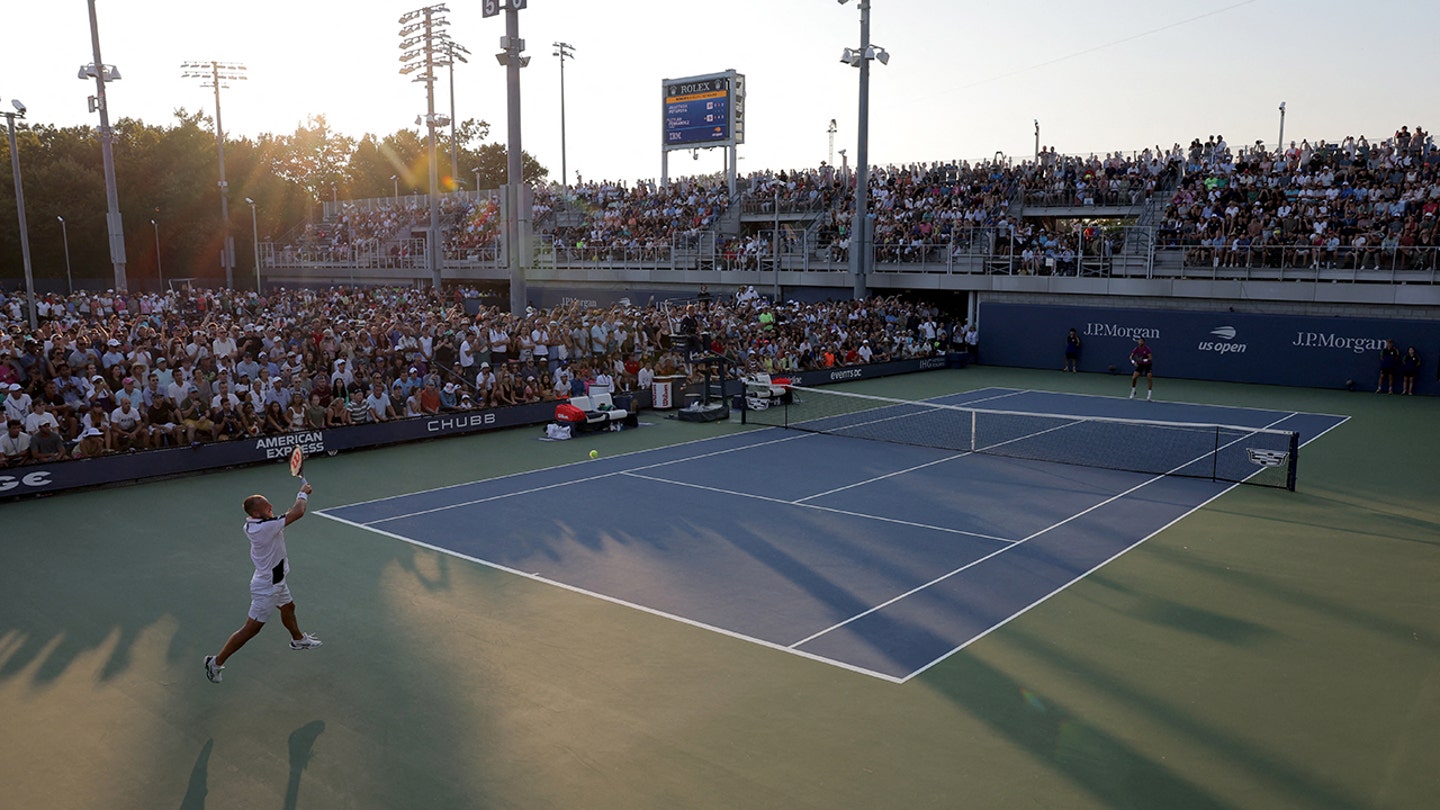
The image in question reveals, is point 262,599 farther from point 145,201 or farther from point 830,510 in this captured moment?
point 145,201

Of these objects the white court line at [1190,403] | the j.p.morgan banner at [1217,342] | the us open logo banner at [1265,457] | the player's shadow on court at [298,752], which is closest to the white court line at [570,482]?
the player's shadow on court at [298,752]

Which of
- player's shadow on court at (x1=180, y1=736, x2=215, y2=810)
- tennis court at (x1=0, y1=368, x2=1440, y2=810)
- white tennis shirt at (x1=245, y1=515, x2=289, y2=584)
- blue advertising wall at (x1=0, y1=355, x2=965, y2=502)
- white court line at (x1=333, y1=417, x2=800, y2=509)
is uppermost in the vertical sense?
white tennis shirt at (x1=245, y1=515, x2=289, y2=584)

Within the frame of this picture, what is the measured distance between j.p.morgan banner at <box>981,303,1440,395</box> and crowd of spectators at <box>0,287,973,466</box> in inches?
102

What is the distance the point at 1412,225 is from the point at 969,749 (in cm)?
3070

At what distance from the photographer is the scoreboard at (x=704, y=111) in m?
51.9

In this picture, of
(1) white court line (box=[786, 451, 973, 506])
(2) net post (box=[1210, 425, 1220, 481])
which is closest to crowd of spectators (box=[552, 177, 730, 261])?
(1) white court line (box=[786, 451, 973, 506])

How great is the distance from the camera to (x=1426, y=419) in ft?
85.1

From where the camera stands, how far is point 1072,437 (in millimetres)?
23094

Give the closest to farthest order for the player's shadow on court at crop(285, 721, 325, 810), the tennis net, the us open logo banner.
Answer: the player's shadow on court at crop(285, 721, 325, 810) < the us open logo banner < the tennis net

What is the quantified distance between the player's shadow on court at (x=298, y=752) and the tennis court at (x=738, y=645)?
41 mm

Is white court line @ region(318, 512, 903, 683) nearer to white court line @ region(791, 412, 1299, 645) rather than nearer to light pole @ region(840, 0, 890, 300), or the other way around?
white court line @ region(791, 412, 1299, 645)

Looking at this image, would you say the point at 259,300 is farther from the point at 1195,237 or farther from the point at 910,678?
the point at 910,678

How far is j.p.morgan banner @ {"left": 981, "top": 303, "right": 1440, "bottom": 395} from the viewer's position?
31406mm

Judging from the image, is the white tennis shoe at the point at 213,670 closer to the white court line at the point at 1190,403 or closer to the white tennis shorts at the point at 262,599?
the white tennis shorts at the point at 262,599
